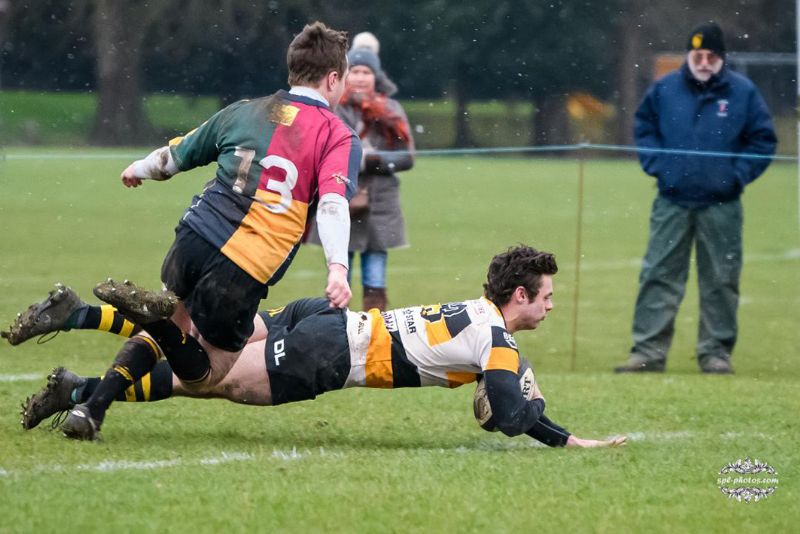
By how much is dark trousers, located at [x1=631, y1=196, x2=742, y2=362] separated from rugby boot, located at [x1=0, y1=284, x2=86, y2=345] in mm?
4362

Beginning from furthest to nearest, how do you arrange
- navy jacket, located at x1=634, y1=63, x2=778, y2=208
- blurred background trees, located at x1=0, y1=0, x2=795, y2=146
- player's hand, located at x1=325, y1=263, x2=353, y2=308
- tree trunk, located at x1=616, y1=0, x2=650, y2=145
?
tree trunk, located at x1=616, y1=0, x2=650, y2=145
blurred background trees, located at x1=0, y1=0, x2=795, y2=146
navy jacket, located at x1=634, y1=63, x2=778, y2=208
player's hand, located at x1=325, y1=263, x2=353, y2=308

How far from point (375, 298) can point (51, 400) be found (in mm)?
3757

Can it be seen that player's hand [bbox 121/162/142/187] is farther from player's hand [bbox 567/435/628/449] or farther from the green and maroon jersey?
player's hand [bbox 567/435/628/449]

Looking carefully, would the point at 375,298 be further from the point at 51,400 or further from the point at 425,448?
the point at 51,400

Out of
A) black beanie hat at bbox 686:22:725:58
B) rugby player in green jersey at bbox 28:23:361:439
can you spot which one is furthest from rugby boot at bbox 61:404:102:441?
black beanie hat at bbox 686:22:725:58

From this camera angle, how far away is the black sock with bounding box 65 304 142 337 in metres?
6.13

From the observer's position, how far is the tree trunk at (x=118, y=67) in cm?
2642

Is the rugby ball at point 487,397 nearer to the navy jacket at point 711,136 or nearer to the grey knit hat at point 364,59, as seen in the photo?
the navy jacket at point 711,136

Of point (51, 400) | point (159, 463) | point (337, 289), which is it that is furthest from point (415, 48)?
point (337, 289)

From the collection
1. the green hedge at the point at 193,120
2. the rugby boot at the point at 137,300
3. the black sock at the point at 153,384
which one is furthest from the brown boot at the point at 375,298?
the green hedge at the point at 193,120

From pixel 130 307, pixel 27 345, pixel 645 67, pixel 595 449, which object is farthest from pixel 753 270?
pixel 645 67

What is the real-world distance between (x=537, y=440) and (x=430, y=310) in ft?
2.49

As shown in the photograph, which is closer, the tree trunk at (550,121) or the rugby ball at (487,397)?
the rugby ball at (487,397)

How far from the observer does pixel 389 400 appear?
7.50 m
